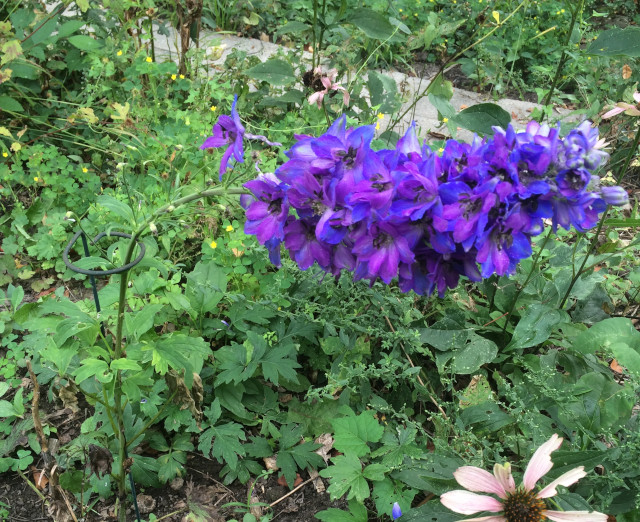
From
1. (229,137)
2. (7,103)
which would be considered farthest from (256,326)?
(7,103)

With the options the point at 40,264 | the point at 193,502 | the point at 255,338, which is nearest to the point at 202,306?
the point at 255,338

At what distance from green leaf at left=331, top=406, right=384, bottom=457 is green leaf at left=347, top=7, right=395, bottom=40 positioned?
1.84 metres

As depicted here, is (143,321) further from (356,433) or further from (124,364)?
(356,433)

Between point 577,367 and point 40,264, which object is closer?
point 577,367

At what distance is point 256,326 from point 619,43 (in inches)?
63.0

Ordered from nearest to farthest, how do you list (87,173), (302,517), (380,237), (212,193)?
(380,237) → (212,193) → (302,517) → (87,173)

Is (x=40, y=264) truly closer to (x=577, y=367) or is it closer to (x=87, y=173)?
(x=87, y=173)

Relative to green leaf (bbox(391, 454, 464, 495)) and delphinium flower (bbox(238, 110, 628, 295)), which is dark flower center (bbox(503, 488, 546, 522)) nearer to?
green leaf (bbox(391, 454, 464, 495))

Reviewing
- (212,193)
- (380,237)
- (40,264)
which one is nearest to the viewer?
(380,237)

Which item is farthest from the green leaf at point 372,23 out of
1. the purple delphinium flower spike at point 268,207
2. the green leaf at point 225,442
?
the green leaf at point 225,442

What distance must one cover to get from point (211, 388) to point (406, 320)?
0.78 meters

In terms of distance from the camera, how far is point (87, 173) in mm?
3082

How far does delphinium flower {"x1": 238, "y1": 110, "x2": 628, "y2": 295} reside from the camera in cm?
102

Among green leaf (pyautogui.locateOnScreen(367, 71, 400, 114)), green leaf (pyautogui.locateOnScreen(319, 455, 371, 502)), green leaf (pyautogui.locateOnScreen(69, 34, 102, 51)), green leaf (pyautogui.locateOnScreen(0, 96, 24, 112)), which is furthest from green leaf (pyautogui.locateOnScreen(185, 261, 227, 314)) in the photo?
green leaf (pyautogui.locateOnScreen(69, 34, 102, 51))
